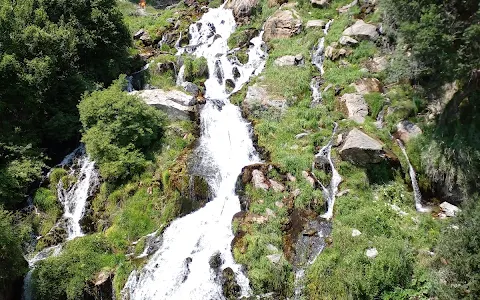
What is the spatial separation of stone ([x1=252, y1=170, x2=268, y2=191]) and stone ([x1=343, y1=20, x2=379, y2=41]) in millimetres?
14576

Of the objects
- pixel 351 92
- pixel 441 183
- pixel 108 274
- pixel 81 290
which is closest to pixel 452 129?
pixel 441 183

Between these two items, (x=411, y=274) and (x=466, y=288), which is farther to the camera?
(x=411, y=274)

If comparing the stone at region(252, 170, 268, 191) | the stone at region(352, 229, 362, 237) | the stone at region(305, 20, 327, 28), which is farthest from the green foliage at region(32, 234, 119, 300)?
the stone at region(305, 20, 327, 28)

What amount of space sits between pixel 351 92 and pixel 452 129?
7.03m

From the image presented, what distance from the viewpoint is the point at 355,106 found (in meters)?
21.7

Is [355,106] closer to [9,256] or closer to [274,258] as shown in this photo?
[274,258]

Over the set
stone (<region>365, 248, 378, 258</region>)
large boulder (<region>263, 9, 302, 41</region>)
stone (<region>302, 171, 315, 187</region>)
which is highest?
large boulder (<region>263, 9, 302, 41</region>)

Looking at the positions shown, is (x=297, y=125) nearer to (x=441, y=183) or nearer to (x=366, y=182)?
(x=366, y=182)

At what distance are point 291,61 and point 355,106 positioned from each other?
7962 mm

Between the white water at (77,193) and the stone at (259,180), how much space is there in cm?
937

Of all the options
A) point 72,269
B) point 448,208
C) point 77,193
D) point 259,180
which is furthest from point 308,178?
point 77,193

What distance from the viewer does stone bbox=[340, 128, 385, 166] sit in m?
17.6

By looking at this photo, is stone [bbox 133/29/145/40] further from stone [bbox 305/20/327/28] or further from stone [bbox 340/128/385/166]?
stone [bbox 340/128/385/166]

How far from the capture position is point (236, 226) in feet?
54.0
